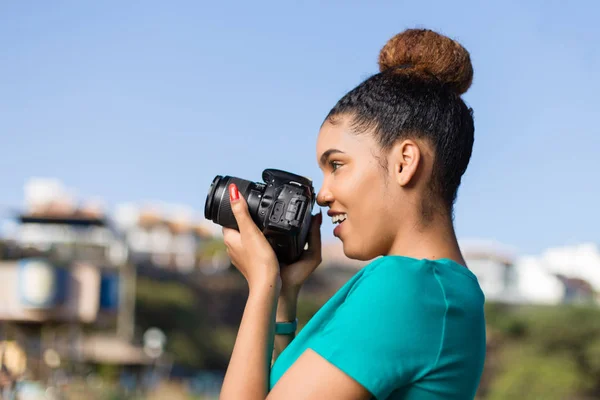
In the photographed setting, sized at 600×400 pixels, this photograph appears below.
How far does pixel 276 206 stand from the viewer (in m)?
1.48

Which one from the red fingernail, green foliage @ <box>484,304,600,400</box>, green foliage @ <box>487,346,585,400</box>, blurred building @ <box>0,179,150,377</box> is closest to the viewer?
the red fingernail

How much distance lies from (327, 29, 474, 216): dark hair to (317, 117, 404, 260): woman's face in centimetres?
2

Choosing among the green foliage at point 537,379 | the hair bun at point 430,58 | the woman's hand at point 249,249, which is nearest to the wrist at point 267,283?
the woman's hand at point 249,249

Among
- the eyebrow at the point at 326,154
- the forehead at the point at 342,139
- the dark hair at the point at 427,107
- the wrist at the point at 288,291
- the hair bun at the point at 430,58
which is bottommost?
the wrist at the point at 288,291

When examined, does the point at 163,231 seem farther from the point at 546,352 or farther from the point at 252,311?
the point at 252,311

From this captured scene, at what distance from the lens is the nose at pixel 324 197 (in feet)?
4.47

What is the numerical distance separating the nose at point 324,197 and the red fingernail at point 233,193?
16 centimetres

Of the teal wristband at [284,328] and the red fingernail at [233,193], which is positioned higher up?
the red fingernail at [233,193]

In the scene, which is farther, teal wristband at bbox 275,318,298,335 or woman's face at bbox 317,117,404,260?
teal wristband at bbox 275,318,298,335

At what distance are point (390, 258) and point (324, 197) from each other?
0.19 meters

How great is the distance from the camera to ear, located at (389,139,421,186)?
1293 millimetres

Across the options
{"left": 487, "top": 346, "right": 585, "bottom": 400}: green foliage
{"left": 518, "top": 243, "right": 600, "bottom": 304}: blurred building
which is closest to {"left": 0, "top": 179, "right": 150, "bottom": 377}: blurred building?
{"left": 487, "top": 346, "right": 585, "bottom": 400}: green foliage

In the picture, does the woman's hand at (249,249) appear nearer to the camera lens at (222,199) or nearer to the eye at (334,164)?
the camera lens at (222,199)

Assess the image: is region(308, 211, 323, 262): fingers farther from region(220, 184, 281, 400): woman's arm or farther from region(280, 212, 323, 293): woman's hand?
region(220, 184, 281, 400): woman's arm
